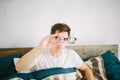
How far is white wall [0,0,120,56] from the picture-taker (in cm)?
200

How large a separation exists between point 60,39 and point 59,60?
25 cm

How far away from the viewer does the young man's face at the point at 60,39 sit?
5.08ft

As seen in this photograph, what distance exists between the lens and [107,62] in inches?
80.4

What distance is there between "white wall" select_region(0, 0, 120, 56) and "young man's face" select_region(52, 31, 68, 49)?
0.55 m

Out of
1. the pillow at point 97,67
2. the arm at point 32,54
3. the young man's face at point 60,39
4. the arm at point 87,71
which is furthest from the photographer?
the pillow at point 97,67

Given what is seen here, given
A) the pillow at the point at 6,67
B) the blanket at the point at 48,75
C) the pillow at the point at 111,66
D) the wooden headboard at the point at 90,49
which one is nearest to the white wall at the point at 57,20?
the wooden headboard at the point at 90,49

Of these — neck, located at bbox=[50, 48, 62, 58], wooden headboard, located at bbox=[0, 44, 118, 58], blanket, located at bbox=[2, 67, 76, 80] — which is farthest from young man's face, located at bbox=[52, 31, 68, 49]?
wooden headboard, located at bbox=[0, 44, 118, 58]

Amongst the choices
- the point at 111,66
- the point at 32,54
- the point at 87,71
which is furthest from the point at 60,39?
the point at 111,66

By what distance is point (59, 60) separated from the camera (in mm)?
1709

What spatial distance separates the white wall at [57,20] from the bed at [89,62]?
12cm

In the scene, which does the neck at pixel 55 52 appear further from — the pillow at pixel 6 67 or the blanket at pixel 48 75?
the pillow at pixel 6 67

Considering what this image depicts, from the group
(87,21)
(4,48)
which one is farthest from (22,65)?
(87,21)

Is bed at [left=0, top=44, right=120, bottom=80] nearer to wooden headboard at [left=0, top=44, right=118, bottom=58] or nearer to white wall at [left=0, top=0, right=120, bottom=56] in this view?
wooden headboard at [left=0, top=44, right=118, bottom=58]

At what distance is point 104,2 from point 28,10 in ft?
3.31
